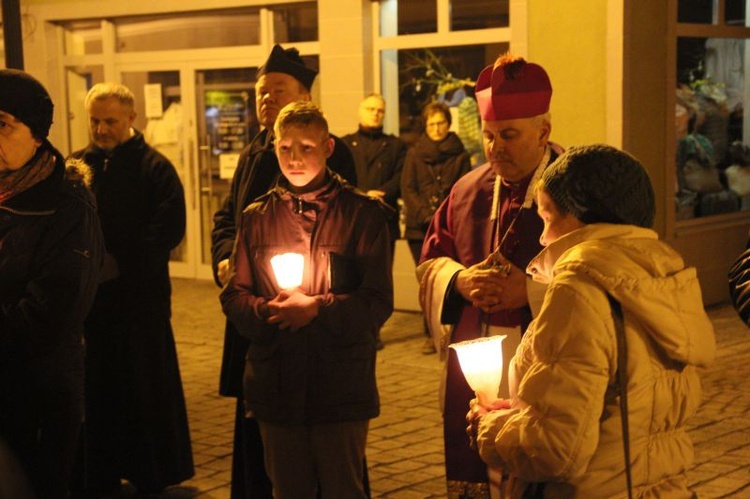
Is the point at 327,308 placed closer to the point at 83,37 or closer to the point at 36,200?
the point at 36,200

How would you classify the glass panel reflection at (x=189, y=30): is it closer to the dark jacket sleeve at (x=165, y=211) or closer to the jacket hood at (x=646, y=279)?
the dark jacket sleeve at (x=165, y=211)

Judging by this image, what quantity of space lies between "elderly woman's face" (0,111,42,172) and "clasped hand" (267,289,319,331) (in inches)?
42.9

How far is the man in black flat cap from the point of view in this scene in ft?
18.4

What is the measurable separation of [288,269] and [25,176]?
3.41 ft

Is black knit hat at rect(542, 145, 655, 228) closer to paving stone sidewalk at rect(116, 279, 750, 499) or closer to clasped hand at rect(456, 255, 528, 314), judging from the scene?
clasped hand at rect(456, 255, 528, 314)

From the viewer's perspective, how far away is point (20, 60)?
6855 mm

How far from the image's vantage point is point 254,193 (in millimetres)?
5664

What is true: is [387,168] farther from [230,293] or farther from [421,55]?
[230,293]

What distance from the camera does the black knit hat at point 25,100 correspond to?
4.62 m

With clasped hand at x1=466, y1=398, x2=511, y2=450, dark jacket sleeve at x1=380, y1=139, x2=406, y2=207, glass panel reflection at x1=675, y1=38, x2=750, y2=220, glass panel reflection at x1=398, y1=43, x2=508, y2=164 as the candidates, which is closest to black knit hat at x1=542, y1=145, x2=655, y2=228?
clasped hand at x1=466, y1=398, x2=511, y2=450

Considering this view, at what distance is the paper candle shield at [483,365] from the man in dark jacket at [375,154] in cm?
808

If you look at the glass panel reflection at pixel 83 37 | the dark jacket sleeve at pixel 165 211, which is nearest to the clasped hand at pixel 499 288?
the dark jacket sleeve at pixel 165 211

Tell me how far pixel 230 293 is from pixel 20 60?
2.60m

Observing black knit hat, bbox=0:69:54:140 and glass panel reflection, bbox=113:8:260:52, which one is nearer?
black knit hat, bbox=0:69:54:140
